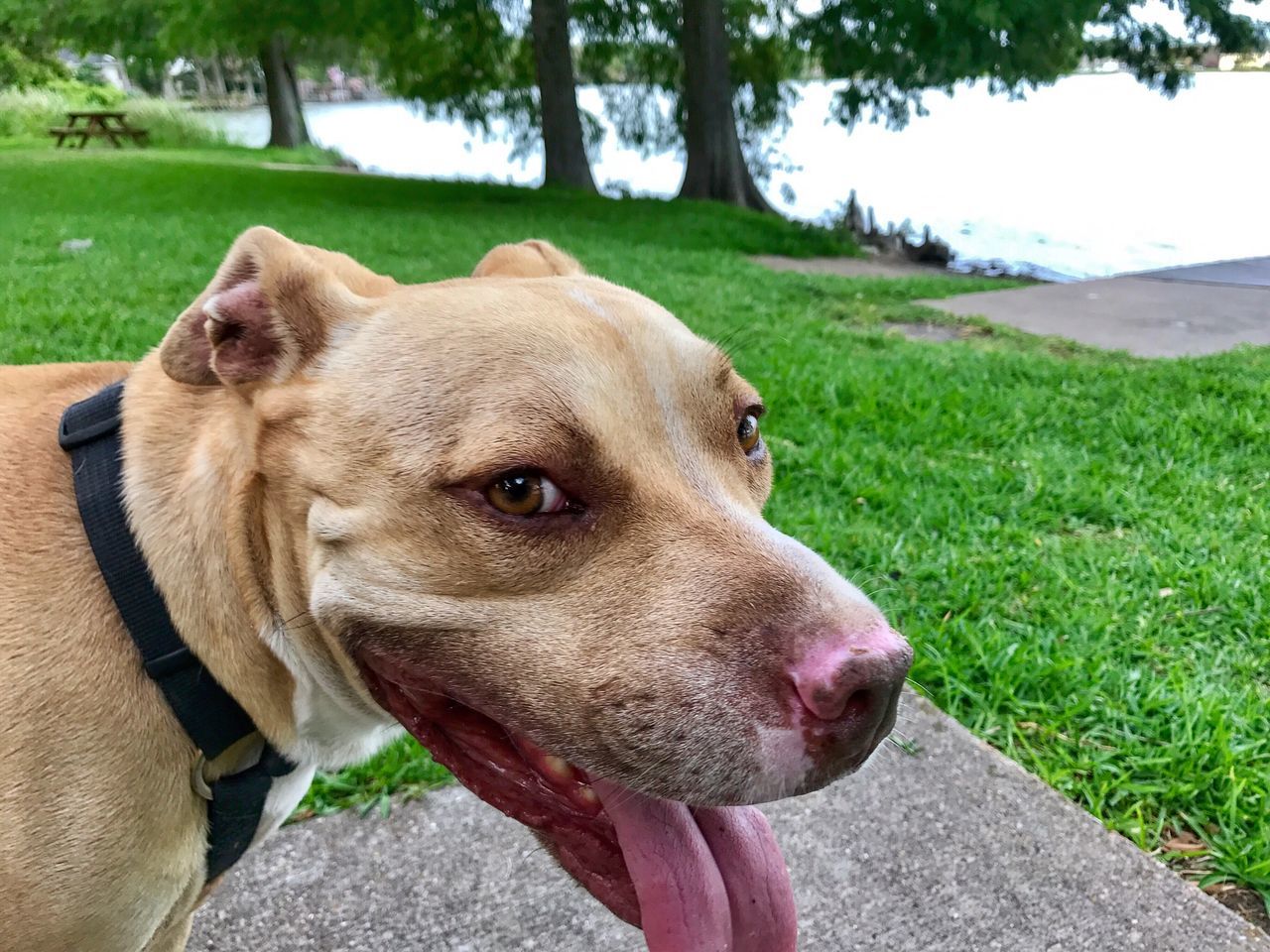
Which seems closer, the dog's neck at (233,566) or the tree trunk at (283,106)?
the dog's neck at (233,566)

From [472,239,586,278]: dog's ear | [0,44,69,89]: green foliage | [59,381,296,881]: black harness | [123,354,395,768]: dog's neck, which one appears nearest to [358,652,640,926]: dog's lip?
[123,354,395,768]: dog's neck

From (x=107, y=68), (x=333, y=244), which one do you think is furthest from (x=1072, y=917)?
(x=107, y=68)

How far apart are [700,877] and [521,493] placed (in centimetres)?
84

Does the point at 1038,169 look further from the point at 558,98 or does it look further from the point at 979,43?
the point at 558,98

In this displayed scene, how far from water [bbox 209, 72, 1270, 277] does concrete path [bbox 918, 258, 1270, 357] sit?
3.80 m

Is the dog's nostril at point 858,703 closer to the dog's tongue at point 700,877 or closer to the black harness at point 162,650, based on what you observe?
the dog's tongue at point 700,877

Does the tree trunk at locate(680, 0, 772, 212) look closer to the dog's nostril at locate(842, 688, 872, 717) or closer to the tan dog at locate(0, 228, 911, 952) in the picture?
the tan dog at locate(0, 228, 911, 952)

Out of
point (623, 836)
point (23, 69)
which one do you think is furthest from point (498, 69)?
point (23, 69)

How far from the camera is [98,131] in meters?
32.3

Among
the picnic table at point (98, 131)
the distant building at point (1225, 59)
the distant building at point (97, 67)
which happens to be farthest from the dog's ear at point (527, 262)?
the distant building at point (97, 67)

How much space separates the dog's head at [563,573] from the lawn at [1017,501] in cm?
109

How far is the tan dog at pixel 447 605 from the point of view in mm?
1734

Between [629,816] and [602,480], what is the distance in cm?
65

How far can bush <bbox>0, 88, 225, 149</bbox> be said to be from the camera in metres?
33.8
